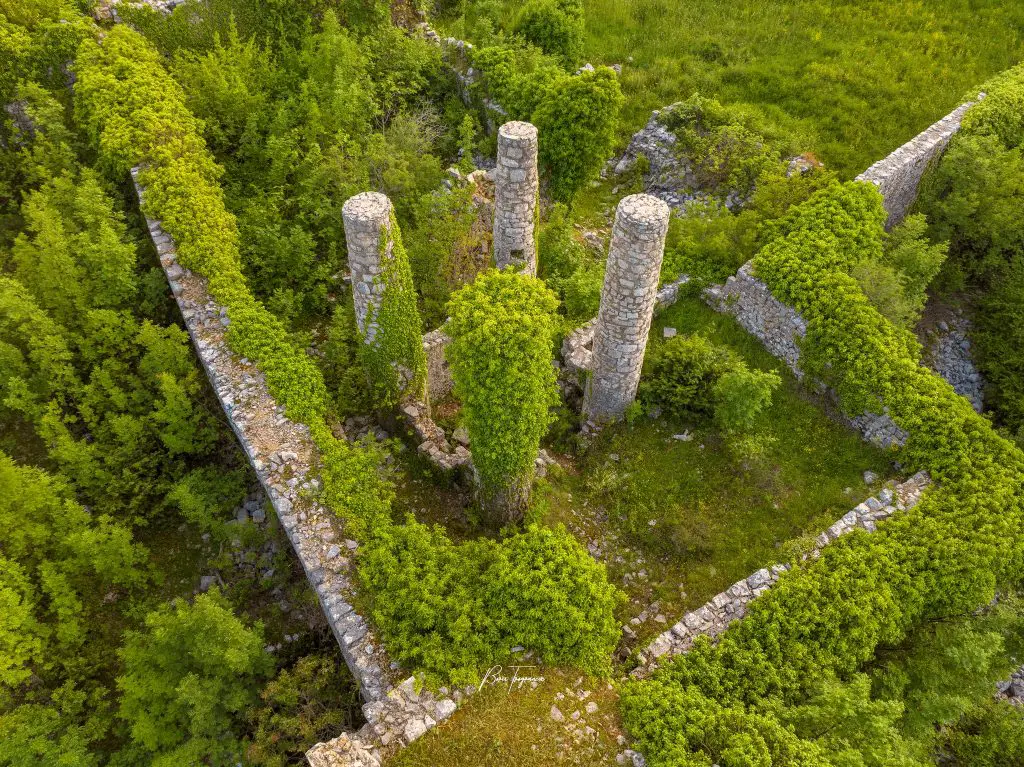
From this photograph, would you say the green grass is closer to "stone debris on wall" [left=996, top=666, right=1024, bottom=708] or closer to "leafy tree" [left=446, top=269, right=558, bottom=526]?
"leafy tree" [left=446, top=269, right=558, bottom=526]

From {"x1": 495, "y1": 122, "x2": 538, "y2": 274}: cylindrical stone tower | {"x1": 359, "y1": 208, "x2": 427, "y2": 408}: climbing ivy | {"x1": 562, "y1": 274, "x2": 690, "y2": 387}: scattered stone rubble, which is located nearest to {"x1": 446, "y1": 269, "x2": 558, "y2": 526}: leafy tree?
{"x1": 359, "y1": 208, "x2": 427, "y2": 408}: climbing ivy

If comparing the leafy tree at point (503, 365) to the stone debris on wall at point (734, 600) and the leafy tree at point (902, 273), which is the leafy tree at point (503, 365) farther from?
the leafy tree at point (902, 273)

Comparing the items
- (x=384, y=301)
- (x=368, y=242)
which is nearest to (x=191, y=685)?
(x=384, y=301)

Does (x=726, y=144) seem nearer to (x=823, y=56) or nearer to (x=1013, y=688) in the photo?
(x=823, y=56)

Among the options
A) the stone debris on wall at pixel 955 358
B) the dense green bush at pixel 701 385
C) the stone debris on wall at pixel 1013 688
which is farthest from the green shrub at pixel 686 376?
the stone debris on wall at pixel 1013 688

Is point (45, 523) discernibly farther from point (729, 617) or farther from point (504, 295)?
point (729, 617)

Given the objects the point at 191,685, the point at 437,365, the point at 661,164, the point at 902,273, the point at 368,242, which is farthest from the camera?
the point at 661,164
